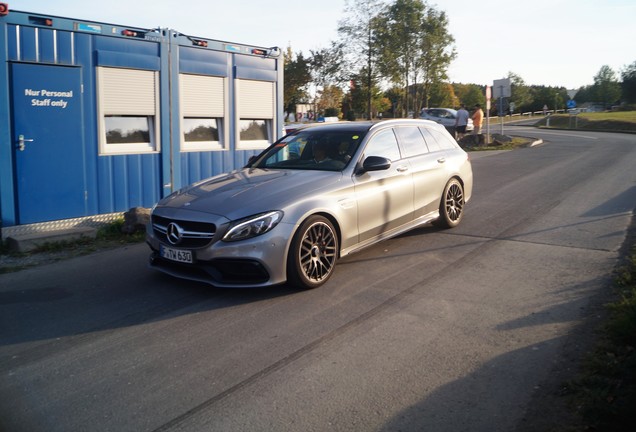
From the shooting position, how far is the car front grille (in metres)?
5.80

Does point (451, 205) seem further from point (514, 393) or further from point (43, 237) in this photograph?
point (43, 237)

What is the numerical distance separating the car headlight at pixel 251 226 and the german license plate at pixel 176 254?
1.48 feet

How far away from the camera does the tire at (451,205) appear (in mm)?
8617

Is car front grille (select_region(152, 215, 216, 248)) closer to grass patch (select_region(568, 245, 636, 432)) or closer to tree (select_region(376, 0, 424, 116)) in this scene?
grass patch (select_region(568, 245, 636, 432))

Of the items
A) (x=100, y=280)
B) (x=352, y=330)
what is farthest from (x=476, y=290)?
(x=100, y=280)

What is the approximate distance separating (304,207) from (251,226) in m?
0.60

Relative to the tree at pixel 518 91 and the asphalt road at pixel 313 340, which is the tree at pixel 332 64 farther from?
the tree at pixel 518 91

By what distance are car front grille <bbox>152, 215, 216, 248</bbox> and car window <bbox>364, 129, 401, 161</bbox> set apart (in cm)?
227

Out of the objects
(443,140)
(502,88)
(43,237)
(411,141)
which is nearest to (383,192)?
(411,141)

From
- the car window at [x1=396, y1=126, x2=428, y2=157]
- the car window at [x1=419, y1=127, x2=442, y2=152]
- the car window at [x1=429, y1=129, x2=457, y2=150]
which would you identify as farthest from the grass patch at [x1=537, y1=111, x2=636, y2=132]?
the car window at [x1=396, y1=126, x2=428, y2=157]

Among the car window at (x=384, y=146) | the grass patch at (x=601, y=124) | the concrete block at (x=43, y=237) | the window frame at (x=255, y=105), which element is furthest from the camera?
the grass patch at (x=601, y=124)

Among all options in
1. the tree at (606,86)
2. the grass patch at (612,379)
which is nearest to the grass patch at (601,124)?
the grass patch at (612,379)

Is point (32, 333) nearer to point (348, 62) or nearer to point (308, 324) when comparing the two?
point (308, 324)

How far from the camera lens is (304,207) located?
19.7 ft
